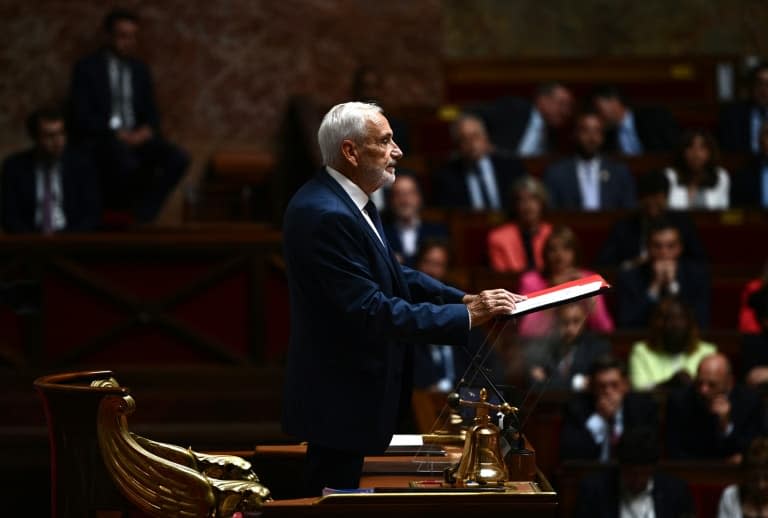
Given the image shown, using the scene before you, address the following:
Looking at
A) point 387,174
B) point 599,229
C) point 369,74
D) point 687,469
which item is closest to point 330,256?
point 387,174

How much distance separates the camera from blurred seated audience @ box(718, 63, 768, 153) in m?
8.42

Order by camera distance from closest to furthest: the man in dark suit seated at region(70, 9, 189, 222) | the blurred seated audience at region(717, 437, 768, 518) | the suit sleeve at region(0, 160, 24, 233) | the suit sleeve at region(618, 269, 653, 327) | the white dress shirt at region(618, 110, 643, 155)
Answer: the blurred seated audience at region(717, 437, 768, 518)
the suit sleeve at region(618, 269, 653, 327)
the suit sleeve at region(0, 160, 24, 233)
the man in dark suit seated at region(70, 9, 189, 222)
the white dress shirt at region(618, 110, 643, 155)

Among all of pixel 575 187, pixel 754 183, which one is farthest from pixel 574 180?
pixel 754 183

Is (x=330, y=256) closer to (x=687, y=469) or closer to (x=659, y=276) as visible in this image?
(x=687, y=469)

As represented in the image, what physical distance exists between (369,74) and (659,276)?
219 cm

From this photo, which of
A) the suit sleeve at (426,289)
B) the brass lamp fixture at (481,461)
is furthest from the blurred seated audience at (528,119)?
the brass lamp fixture at (481,461)

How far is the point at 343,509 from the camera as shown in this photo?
2.67m

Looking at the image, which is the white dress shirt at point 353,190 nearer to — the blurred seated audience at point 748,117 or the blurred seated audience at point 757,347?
the blurred seated audience at point 757,347

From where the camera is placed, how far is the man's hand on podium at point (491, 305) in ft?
9.41

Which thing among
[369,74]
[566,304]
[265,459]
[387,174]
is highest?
[369,74]

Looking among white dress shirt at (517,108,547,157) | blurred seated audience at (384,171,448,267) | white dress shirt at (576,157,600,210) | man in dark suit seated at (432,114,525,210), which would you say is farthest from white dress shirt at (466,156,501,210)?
white dress shirt at (517,108,547,157)

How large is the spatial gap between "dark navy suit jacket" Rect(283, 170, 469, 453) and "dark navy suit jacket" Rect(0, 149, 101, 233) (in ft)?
13.2

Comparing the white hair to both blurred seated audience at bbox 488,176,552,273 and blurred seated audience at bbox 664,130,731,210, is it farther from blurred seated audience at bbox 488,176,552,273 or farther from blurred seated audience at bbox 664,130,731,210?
blurred seated audience at bbox 664,130,731,210

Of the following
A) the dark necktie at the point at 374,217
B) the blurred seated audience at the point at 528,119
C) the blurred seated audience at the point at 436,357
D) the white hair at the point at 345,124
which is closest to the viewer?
the white hair at the point at 345,124
